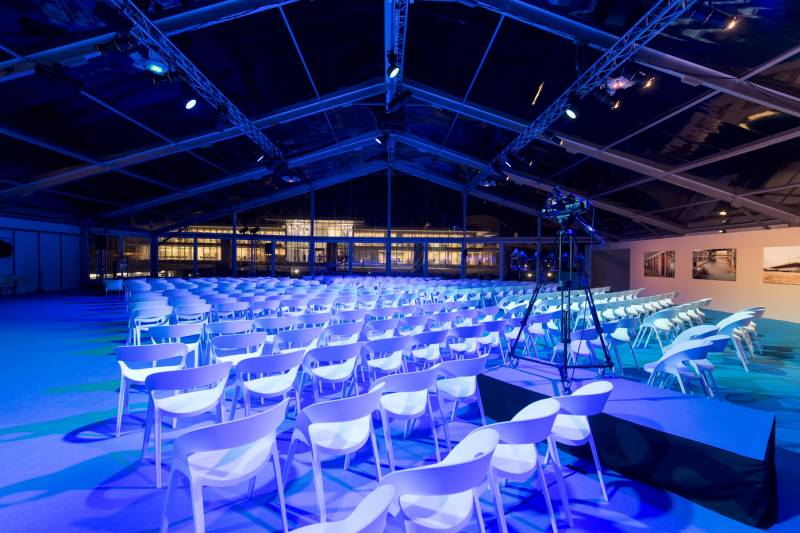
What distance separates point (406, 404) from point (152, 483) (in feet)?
5.84

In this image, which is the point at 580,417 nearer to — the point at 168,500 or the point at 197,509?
the point at 197,509

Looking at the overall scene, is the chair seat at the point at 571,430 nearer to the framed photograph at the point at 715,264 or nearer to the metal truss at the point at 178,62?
the metal truss at the point at 178,62

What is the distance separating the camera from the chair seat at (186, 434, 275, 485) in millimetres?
1816

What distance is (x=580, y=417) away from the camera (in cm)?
263

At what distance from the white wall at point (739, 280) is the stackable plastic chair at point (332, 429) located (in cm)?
1312

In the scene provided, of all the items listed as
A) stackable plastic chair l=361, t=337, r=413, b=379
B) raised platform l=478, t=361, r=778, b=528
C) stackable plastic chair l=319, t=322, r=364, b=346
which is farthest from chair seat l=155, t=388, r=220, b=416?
raised platform l=478, t=361, r=778, b=528

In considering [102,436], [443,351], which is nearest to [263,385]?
[102,436]

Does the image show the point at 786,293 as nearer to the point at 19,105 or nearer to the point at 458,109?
the point at 458,109

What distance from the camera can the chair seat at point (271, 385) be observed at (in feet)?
9.82

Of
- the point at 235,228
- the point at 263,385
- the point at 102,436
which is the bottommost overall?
the point at 102,436

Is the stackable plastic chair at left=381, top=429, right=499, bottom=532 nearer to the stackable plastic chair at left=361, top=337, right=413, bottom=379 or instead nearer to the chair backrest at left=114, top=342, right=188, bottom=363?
the stackable plastic chair at left=361, top=337, right=413, bottom=379

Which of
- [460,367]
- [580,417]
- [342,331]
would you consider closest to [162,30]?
[342,331]

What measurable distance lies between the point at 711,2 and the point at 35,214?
1901 cm

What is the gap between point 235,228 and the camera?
18578 mm
